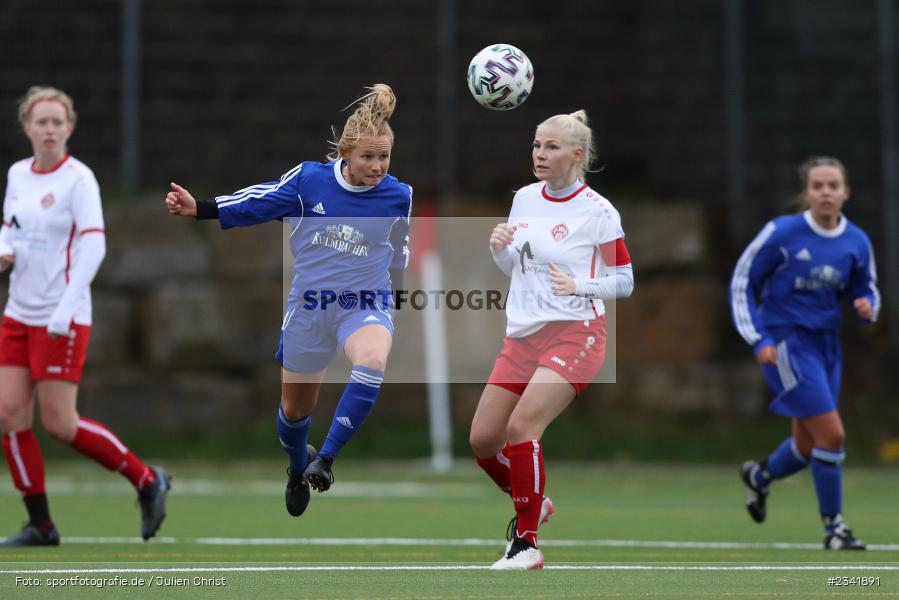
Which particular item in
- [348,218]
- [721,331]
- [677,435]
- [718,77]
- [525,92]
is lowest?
[677,435]

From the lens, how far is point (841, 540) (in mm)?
8594

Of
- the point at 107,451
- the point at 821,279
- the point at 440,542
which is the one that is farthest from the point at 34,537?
the point at 821,279

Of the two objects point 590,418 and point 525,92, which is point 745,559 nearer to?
point 525,92

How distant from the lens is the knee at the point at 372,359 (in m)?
7.55

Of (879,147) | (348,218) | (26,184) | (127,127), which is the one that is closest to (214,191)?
(127,127)

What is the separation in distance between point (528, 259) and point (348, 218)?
3.21 feet

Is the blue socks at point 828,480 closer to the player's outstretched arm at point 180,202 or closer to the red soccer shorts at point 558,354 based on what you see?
the red soccer shorts at point 558,354

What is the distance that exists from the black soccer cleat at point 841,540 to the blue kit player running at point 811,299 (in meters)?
0.33

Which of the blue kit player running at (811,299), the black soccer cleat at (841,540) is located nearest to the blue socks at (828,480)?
the blue kit player running at (811,299)

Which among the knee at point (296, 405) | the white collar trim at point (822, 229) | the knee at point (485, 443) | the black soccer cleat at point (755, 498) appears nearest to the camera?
the knee at point (485, 443)

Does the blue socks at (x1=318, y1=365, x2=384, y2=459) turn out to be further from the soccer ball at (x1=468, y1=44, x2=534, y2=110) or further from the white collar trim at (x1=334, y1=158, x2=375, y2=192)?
the soccer ball at (x1=468, y1=44, x2=534, y2=110)

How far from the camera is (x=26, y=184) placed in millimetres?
8664

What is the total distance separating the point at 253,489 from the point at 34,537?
16.4ft

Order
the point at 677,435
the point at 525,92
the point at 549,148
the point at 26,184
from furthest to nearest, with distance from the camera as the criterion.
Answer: the point at 677,435 → the point at 26,184 → the point at 525,92 → the point at 549,148
